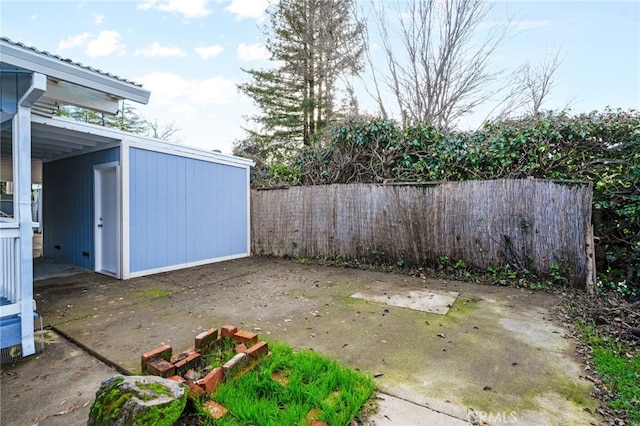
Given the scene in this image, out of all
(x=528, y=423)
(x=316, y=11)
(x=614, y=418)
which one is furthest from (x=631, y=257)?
(x=316, y=11)

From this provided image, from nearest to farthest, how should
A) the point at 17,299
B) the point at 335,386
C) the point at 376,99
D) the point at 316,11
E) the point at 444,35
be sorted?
the point at 335,386 → the point at 17,299 → the point at 444,35 → the point at 376,99 → the point at 316,11

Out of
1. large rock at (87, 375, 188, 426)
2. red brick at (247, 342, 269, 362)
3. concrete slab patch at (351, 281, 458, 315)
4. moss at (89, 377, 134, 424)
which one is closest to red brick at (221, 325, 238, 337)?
red brick at (247, 342, 269, 362)

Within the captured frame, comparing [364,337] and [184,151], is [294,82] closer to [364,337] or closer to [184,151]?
[184,151]

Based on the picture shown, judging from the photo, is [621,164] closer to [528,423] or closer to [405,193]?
[405,193]

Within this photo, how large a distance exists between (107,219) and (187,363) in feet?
14.8

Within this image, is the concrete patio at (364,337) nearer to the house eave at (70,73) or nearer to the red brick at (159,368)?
the red brick at (159,368)

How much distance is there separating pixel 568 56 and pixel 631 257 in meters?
6.51

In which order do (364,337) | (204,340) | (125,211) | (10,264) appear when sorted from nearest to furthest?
1. (204,340)
2. (10,264)
3. (364,337)
4. (125,211)

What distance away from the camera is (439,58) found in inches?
314

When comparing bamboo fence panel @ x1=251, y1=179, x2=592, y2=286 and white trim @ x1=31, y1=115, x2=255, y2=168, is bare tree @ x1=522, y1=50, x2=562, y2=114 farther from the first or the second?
white trim @ x1=31, y1=115, x2=255, y2=168

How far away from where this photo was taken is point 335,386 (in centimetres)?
195

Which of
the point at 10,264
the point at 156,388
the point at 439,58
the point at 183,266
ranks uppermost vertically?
the point at 439,58

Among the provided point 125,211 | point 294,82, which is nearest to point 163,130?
point 294,82

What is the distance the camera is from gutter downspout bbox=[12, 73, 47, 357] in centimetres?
250
